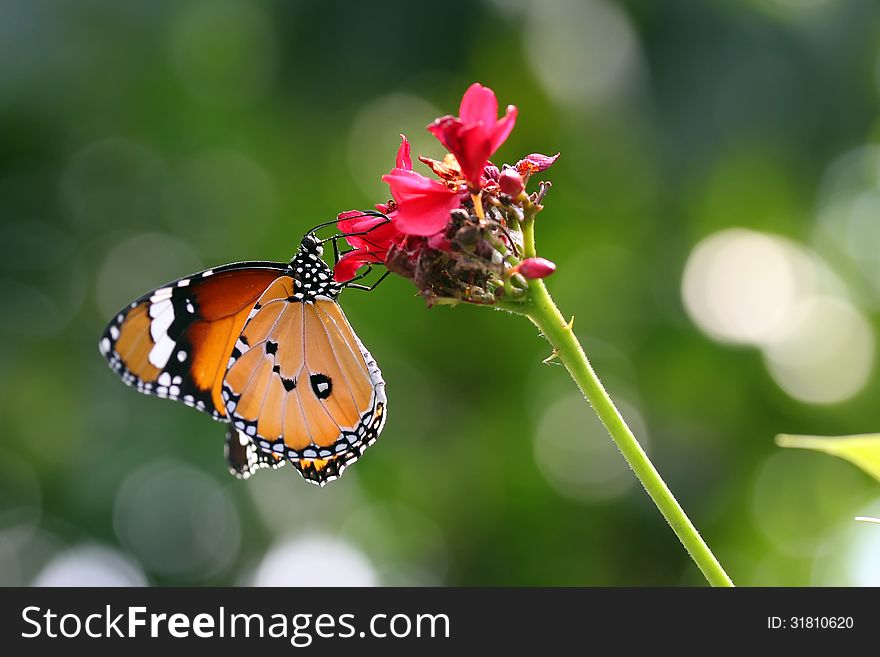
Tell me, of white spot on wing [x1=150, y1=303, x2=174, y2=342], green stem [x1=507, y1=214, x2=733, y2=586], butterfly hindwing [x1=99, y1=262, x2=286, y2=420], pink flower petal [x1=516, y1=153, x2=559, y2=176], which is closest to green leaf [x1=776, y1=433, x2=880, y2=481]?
green stem [x1=507, y1=214, x2=733, y2=586]

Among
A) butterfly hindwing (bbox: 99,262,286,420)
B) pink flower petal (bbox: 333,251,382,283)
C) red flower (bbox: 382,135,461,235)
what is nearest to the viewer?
red flower (bbox: 382,135,461,235)

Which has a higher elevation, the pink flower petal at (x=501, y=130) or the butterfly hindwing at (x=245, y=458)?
the butterfly hindwing at (x=245, y=458)

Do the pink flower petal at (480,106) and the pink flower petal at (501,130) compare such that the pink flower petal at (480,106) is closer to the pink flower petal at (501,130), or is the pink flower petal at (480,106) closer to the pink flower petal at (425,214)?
the pink flower petal at (501,130)

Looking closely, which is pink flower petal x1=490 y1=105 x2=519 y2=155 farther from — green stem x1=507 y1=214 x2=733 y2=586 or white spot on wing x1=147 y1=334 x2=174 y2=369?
white spot on wing x1=147 y1=334 x2=174 y2=369

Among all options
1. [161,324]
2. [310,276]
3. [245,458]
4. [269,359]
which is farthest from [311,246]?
[245,458]

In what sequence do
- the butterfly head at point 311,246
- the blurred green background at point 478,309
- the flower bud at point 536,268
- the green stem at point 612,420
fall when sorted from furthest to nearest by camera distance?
1. the blurred green background at point 478,309
2. the butterfly head at point 311,246
3. the flower bud at point 536,268
4. the green stem at point 612,420

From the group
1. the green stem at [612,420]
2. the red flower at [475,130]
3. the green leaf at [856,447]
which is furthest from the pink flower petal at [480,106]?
the green leaf at [856,447]
